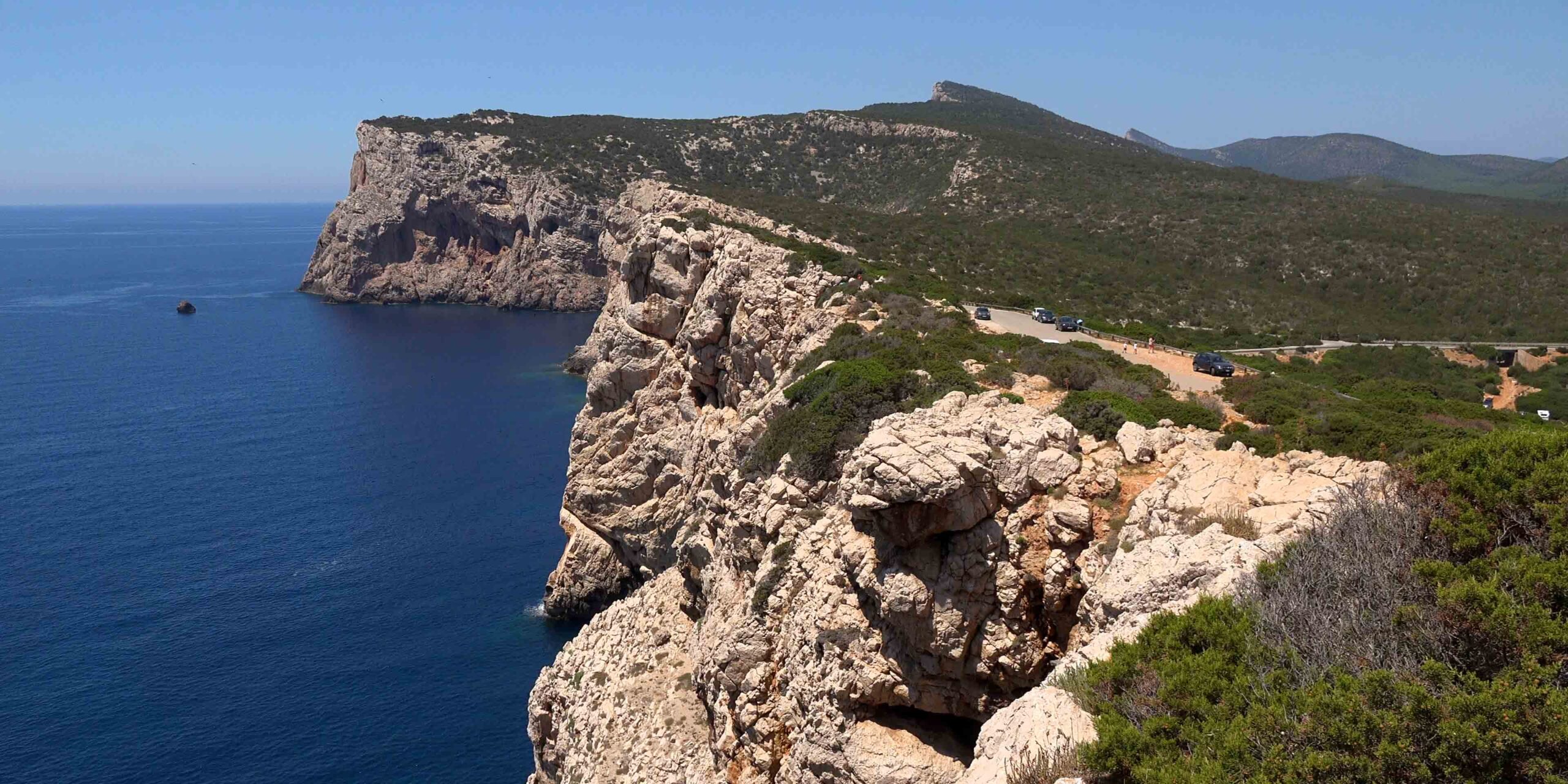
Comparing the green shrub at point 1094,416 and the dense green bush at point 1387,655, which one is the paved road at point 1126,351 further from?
the dense green bush at point 1387,655

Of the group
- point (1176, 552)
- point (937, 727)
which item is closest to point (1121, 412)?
point (1176, 552)

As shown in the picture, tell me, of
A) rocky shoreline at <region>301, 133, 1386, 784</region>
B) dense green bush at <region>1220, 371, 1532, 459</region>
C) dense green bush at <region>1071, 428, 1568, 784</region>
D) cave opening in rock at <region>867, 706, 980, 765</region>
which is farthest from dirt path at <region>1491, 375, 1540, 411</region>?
dense green bush at <region>1071, 428, 1568, 784</region>

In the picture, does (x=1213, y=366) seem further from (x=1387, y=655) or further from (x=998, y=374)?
(x=1387, y=655)

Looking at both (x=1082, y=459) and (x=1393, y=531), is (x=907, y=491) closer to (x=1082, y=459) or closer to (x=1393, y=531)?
(x=1082, y=459)

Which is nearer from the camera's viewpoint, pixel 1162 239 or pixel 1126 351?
pixel 1126 351

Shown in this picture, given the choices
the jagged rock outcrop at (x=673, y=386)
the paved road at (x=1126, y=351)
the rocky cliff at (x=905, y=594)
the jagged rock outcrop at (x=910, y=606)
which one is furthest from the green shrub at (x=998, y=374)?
the jagged rock outcrop at (x=673, y=386)
